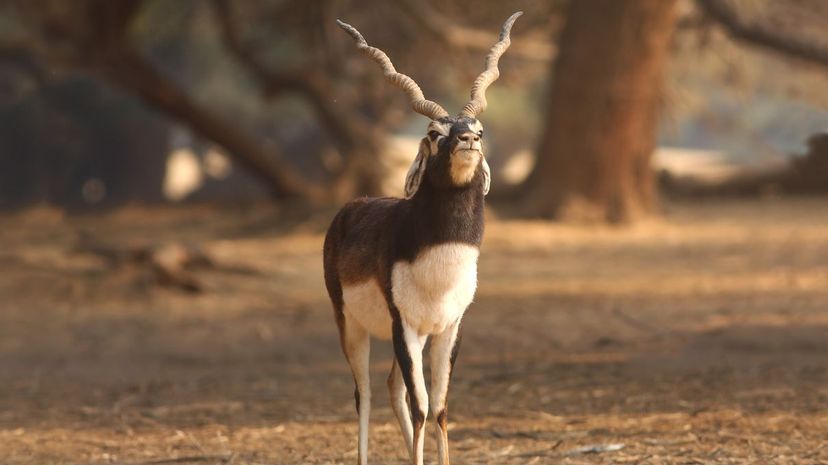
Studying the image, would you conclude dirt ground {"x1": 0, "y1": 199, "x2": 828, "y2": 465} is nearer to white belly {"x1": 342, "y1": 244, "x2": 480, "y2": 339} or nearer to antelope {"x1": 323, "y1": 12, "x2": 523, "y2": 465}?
antelope {"x1": 323, "y1": 12, "x2": 523, "y2": 465}

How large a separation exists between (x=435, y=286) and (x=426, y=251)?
13 centimetres

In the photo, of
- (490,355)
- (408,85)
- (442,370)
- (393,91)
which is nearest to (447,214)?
(408,85)

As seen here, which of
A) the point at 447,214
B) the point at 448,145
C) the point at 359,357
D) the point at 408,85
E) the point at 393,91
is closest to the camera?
the point at 448,145

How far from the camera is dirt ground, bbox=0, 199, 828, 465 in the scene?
5.97 m

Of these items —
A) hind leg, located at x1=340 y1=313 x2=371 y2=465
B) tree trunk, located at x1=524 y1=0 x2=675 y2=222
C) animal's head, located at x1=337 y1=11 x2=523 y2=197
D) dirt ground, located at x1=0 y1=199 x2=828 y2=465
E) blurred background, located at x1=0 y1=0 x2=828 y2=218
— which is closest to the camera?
animal's head, located at x1=337 y1=11 x2=523 y2=197

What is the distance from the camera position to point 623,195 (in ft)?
48.3

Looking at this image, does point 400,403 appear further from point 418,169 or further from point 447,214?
point 418,169

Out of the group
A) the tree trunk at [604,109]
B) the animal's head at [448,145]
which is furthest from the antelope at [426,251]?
the tree trunk at [604,109]

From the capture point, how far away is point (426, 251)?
4.50 metres

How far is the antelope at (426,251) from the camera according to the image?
14.6ft

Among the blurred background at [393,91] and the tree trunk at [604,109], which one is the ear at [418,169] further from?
the tree trunk at [604,109]

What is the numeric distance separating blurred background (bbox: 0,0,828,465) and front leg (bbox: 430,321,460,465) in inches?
35.1

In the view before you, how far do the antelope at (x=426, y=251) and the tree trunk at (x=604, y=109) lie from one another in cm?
974

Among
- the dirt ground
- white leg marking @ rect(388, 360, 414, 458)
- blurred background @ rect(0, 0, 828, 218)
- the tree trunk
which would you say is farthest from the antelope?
the tree trunk
